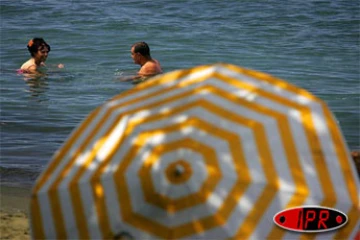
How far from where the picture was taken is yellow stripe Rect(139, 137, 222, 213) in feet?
9.75

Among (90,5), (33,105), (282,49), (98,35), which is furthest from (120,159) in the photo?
(90,5)

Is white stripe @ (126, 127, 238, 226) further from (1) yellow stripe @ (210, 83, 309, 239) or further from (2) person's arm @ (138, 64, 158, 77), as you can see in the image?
(2) person's arm @ (138, 64, 158, 77)

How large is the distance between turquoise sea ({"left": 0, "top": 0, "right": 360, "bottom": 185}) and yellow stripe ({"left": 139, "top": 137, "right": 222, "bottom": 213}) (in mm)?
4568

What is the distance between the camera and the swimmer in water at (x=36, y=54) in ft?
41.1

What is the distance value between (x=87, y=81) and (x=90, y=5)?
794cm

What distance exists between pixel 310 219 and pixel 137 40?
13.7 m

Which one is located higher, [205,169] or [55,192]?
[205,169]

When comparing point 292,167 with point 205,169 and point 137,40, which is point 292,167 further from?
point 137,40

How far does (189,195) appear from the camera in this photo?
297 cm

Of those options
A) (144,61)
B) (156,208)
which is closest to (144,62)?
(144,61)

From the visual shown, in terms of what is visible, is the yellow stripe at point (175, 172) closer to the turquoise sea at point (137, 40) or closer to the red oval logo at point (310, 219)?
the red oval logo at point (310, 219)

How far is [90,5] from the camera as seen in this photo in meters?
20.3

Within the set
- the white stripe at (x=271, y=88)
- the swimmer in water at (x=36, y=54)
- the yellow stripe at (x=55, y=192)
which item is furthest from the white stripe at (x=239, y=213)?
the swimmer in water at (x=36, y=54)

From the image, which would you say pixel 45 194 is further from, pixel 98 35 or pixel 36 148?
pixel 98 35
